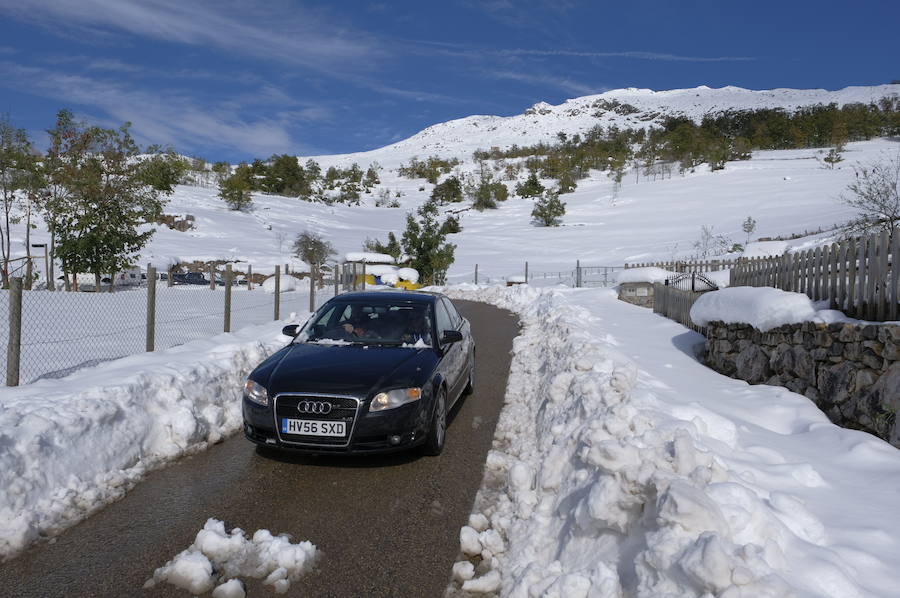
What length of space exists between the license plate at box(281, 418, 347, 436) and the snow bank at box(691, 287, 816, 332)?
517cm

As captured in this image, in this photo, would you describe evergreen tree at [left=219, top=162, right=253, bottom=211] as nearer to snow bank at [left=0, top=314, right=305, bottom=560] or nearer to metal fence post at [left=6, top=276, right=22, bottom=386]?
snow bank at [left=0, top=314, right=305, bottom=560]

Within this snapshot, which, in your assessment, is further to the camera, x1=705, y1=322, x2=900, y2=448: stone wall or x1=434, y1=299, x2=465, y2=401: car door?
x1=434, y1=299, x2=465, y2=401: car door

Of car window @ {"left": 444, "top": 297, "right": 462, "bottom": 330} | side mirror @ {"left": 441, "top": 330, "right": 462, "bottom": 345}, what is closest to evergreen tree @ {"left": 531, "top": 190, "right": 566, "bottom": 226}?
car window @ {"left": 444, "top": 297, "right": 462, "bottom": 330}

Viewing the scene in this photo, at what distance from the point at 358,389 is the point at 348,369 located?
0.39 meters

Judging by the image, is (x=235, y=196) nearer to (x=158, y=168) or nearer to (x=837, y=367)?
(x=158, y=168)

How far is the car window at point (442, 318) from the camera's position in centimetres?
669

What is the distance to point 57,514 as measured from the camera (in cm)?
402

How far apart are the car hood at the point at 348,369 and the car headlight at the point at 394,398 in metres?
0.06

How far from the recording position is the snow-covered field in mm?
2578

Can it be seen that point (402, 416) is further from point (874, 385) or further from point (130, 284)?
point (130, 284)

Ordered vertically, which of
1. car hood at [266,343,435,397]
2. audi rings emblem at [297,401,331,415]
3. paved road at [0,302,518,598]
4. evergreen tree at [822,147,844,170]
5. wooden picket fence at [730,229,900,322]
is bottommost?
paved road at [0,302,518,598]

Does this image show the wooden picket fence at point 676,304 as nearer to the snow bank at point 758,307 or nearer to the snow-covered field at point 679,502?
the snow bank at point 758,307

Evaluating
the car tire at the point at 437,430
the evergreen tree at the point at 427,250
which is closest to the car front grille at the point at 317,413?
the car tire at the point at 437,430

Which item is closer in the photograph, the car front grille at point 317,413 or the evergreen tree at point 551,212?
the car front grille at point 317,413
